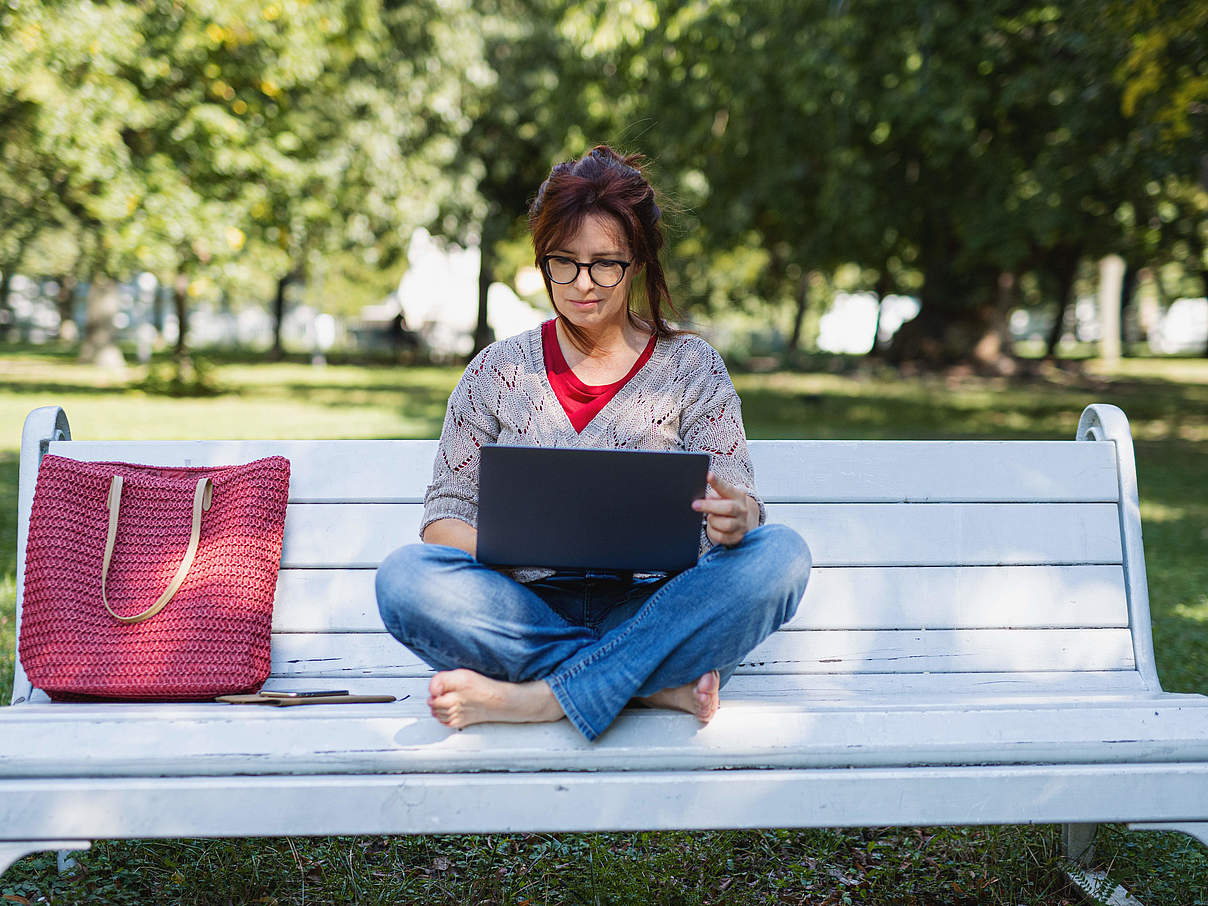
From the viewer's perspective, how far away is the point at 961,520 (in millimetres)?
2828

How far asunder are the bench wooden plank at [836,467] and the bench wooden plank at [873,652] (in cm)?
32

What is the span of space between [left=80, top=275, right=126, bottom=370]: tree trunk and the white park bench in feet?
73.0

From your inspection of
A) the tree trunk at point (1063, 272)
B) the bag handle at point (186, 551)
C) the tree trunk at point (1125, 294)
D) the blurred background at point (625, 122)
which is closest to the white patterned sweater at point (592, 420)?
the bag handle at point (186, 551)

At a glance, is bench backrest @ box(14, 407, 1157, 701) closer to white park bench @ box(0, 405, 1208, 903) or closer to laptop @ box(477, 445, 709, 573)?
white park bench @ box(0, 405, 1208, 903)

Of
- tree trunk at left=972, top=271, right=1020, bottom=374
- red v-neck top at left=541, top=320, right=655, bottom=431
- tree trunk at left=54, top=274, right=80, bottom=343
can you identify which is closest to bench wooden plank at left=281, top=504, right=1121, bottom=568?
red v-neck top at left=541, top=320, right=655, bottom=431

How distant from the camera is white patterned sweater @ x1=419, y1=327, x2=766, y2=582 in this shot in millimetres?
2510

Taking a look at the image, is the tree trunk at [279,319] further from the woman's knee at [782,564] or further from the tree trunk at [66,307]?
the woman's knee at [782,564]

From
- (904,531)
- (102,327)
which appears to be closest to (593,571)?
(904,531)

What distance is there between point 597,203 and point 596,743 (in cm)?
107

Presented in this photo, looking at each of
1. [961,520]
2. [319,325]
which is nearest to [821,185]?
[961,520]

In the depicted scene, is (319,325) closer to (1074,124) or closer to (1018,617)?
(1074,124)

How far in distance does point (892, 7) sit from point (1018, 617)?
9.94 meters

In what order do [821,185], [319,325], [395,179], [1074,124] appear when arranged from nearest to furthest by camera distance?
[1074,124], [821,185], [395,179], [319,325]

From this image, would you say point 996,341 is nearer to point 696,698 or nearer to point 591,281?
point 591,281
